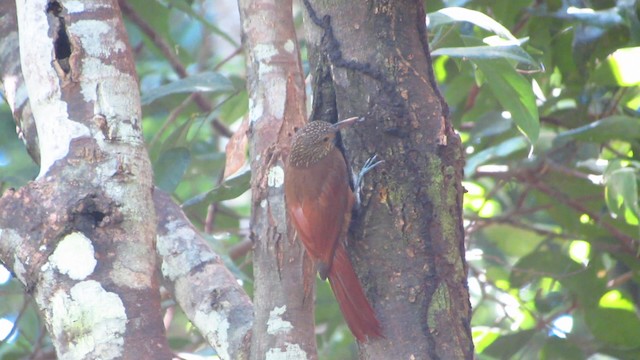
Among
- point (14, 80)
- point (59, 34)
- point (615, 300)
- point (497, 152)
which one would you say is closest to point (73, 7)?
point (59, 34)

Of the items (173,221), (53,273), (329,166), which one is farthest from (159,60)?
(53,273)

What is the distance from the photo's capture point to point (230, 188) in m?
2.91

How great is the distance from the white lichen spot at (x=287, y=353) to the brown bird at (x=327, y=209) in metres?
0.12

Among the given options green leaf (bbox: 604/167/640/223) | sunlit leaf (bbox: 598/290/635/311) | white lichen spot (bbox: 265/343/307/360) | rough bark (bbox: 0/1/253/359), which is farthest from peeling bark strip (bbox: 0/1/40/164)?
sunlit leaf (bbox: 598/290/635/311)

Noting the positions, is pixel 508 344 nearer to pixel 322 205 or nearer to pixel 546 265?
pixel 546 265

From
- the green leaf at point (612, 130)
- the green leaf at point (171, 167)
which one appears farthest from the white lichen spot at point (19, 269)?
the green leaf at point (612, 130)

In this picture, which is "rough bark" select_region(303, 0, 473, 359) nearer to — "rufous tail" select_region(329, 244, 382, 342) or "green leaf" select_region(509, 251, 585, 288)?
"rufous tail" select_region(329, 244, 382, 342)

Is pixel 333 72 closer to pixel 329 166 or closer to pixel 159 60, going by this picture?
pixel 329 166

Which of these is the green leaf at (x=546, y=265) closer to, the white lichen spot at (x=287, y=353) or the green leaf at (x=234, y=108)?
the green leaf at (x=234, y=108)

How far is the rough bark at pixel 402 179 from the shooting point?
2.02m

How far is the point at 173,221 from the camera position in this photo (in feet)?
8.64

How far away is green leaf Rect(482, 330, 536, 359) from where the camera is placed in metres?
3.48

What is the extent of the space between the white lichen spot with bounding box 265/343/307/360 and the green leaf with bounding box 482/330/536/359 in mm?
1549

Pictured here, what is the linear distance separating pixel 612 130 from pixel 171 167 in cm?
150
